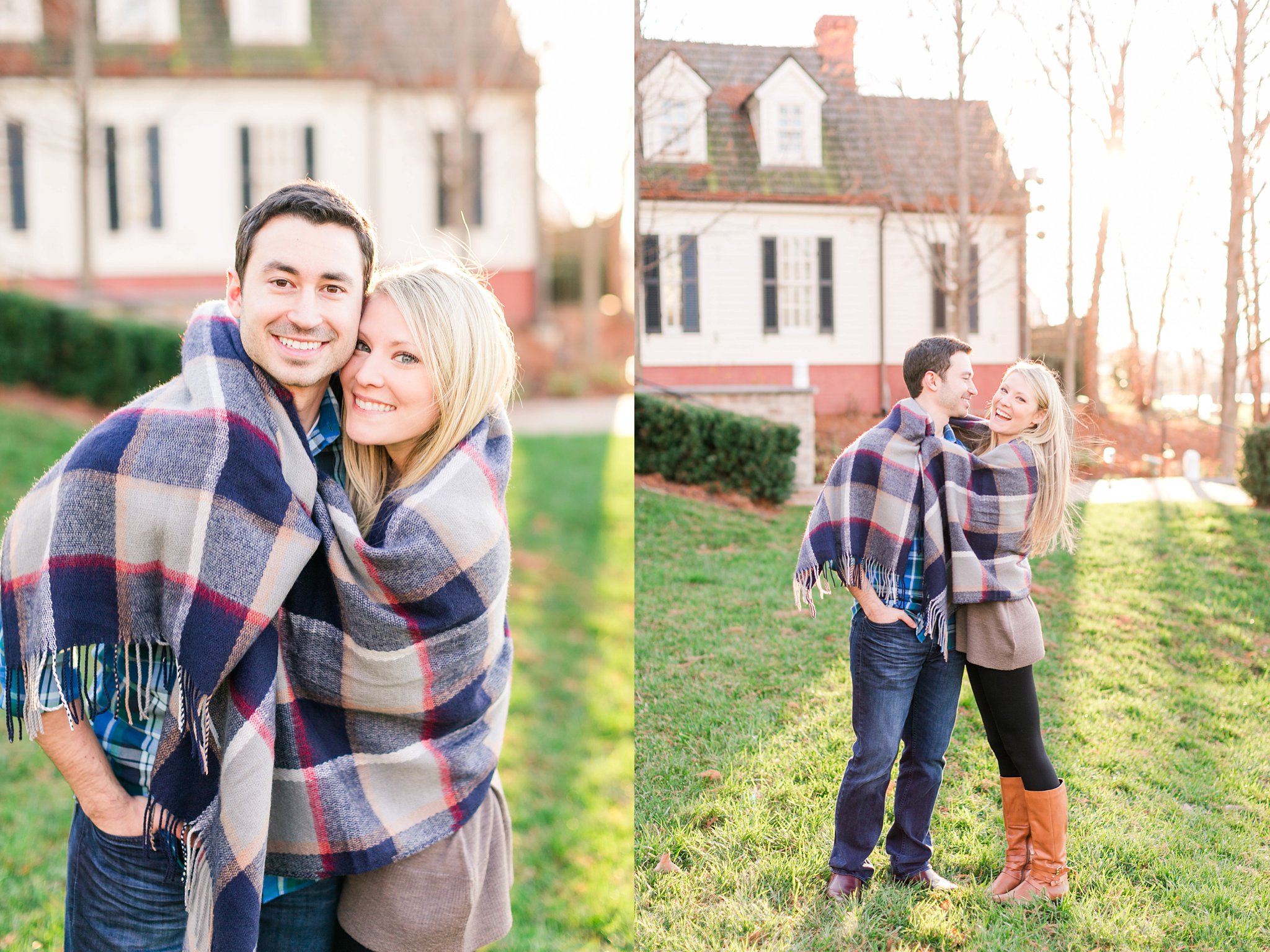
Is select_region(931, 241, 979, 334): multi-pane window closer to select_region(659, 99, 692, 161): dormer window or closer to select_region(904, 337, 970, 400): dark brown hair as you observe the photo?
select_region(904, 337, 970, 400): dark brown hair

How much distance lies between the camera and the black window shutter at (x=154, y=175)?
55.3 ft

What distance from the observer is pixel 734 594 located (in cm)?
228

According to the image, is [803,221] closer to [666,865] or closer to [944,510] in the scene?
[944,510]

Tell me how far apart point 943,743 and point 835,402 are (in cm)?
77

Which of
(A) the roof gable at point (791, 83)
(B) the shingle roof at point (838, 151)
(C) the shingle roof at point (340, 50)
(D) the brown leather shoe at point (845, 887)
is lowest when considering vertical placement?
(D) the brown leather shoe at point (845, 887)

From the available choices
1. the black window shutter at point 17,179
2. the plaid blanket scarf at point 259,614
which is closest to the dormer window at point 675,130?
the plaid blanket scarf at point 259,614

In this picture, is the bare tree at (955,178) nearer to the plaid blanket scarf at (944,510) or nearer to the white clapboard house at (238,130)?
the plaid blanket scarf at (944,510)

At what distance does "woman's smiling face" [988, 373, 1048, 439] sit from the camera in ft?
6.31

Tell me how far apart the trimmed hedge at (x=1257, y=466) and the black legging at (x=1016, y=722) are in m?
0.65

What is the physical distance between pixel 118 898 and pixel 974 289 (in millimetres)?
2229

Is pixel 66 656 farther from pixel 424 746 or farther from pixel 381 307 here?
pixel 381 307

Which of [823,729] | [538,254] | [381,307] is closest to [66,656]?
[381,307]

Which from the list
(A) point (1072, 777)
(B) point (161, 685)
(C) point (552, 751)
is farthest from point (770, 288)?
(C) point (552, 751)

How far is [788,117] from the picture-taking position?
2203mm
